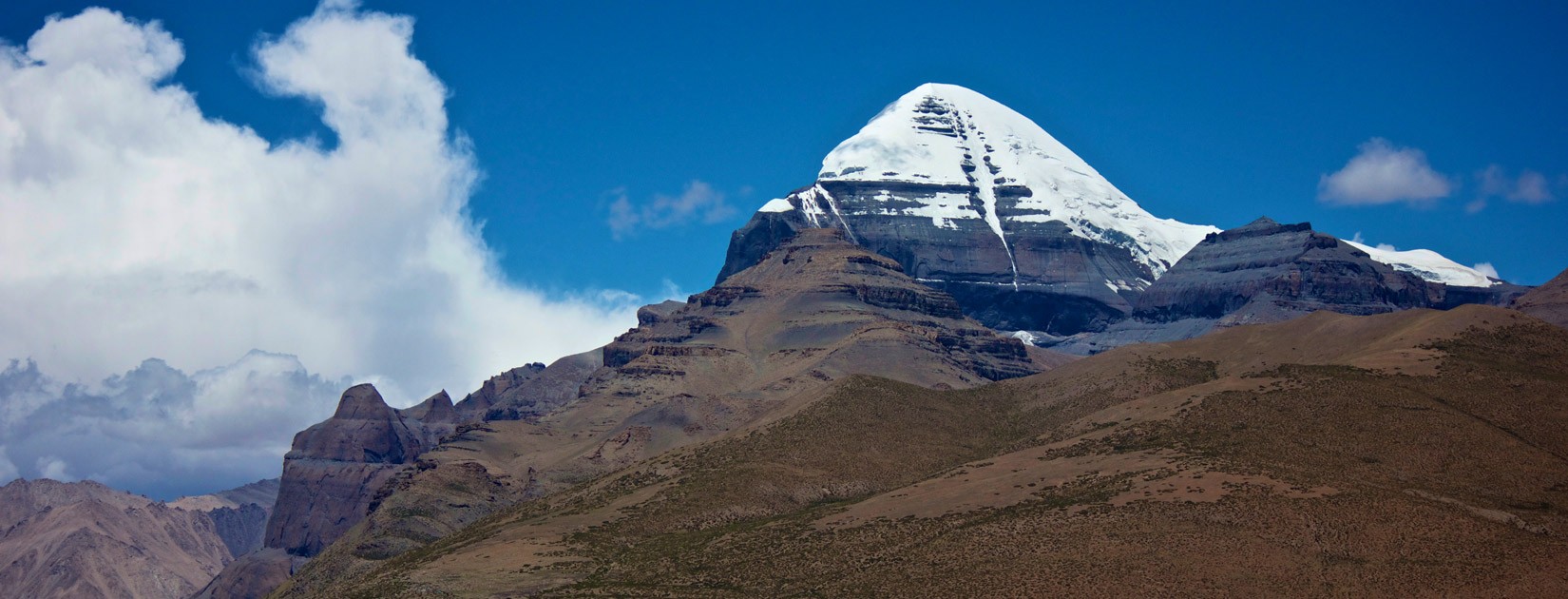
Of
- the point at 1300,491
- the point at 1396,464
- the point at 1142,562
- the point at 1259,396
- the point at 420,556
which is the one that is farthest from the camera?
the point at 420,556

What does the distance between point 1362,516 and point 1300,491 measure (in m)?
8.49

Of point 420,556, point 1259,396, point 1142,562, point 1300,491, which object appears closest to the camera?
point 1142,562

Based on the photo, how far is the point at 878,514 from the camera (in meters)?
169

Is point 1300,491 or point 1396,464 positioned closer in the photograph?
point 1300,491

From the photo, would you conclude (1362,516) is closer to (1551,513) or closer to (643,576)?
(1551,513)

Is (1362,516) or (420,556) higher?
(420,556)

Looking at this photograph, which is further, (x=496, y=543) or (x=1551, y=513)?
(x=496, y=543)

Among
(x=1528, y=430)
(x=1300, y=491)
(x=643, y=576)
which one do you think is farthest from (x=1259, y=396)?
(x=643, y=576)

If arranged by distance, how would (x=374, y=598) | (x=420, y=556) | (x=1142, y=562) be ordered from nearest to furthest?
(x=1142, y=562) < (x=374, y=598) < (x=420, y=556)

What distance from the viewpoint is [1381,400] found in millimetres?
173500

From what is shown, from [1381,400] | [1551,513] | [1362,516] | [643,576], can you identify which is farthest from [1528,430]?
[643,576]

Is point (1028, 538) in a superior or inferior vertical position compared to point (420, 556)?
inferior

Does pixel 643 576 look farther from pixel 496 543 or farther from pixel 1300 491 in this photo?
pixel 1300 491

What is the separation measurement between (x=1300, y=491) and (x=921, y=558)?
32.7m
